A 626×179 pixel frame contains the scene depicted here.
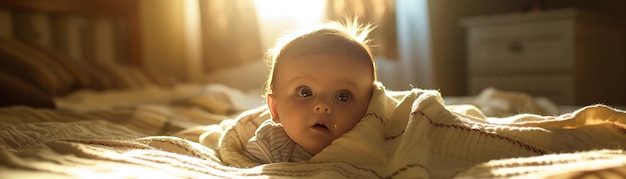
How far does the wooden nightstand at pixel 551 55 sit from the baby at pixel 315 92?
211 cm

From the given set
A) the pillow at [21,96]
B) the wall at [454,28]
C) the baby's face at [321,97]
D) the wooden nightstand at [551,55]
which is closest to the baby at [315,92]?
the baby's face at [321,97]

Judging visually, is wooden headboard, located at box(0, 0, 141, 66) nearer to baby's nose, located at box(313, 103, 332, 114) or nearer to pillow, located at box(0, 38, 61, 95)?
pillow, located at box(0, 38, 61, 95)

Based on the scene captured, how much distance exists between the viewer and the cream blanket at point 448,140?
0.67 metres

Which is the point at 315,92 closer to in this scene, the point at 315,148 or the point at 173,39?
the point at 315,148

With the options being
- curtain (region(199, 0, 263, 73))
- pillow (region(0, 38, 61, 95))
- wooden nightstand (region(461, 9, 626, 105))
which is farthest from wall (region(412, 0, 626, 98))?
pillow (region(0, 38, 61, 95))

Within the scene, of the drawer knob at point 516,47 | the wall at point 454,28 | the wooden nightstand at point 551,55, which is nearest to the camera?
the wooden nightstand at point 551,55

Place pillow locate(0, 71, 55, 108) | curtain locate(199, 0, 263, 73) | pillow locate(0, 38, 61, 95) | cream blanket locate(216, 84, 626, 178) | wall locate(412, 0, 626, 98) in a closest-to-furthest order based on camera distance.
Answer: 1. cream blanket locate(216, 84, 626, 178)
2. pillow locate(0, 71, 55, 108)
3. pillow locate(0, 38, 61, 95)
4. curtain locate(199, 0, 263, 73)
5. wall locate(412, 0, 626, 98)

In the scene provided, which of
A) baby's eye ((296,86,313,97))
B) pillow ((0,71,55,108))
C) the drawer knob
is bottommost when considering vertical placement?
baby's eye ((296,86,313,97))

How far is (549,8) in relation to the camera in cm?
310

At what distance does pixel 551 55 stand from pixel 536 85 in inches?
6.0

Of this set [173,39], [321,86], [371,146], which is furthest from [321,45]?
[173,39]

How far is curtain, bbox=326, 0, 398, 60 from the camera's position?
2.71 meters

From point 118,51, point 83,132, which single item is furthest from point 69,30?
point 83,132

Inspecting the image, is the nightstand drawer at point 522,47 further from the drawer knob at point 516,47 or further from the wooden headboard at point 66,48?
the wooden headboard at point 66,48
